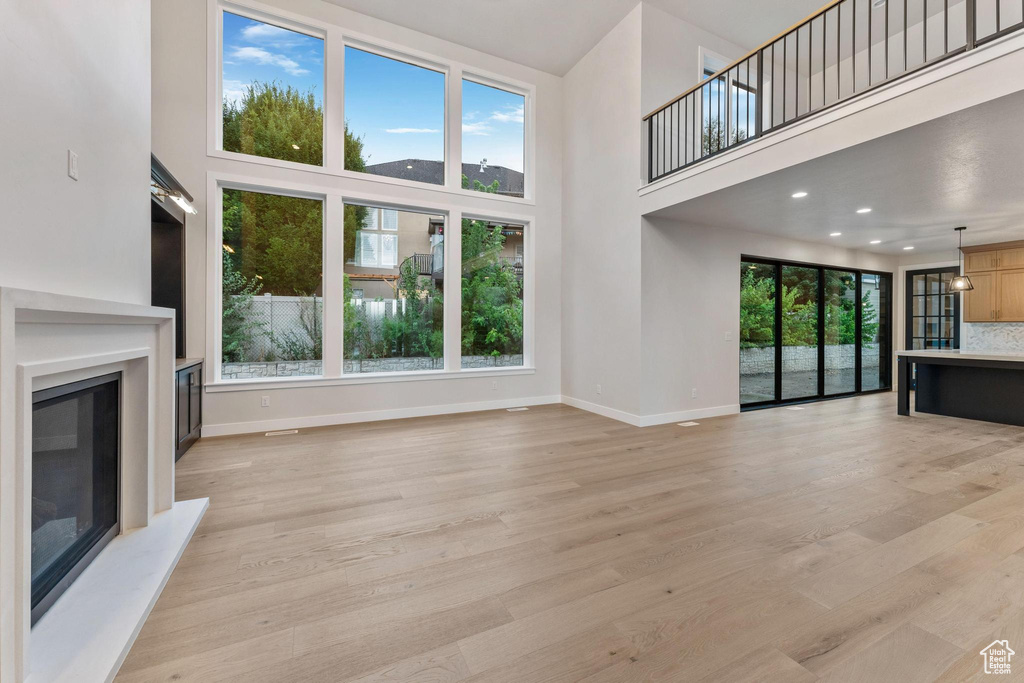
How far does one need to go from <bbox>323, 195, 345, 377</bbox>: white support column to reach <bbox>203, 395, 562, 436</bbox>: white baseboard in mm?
535

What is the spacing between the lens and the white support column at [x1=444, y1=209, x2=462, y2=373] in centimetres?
572

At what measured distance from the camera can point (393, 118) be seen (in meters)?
5.49

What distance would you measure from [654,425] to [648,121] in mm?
3493

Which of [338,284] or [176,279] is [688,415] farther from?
[176,279]

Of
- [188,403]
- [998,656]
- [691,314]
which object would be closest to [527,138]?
[691,314]

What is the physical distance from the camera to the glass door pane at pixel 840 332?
22.5 feet

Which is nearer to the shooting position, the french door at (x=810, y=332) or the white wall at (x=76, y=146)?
the white wall at (x=76, y=146)

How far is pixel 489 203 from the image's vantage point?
595 cm

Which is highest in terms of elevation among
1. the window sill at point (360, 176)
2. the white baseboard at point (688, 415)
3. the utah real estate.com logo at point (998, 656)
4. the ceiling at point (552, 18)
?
the ceiling at point (552, 18)

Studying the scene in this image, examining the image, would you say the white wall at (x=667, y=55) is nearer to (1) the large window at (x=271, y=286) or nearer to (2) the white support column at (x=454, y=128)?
(2) the white support column at (x=454, y=128)

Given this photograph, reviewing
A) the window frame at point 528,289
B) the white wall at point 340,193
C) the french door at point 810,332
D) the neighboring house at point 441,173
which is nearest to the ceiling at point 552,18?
the white wall at point 340,193

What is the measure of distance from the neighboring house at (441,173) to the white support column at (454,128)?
127 millimetres

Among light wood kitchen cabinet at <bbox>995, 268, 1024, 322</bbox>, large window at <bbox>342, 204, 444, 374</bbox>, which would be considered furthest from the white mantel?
light wood kitchen cabinet at <bbox>995, 268, 1024, 322</bbox>

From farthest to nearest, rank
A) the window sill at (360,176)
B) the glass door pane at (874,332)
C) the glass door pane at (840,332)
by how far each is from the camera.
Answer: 1. the glass door pane at (874,332)
2. the glass door pane at (840,332)
3. the window sill at (360,176)
